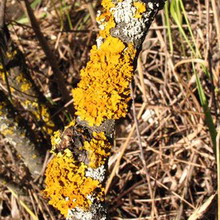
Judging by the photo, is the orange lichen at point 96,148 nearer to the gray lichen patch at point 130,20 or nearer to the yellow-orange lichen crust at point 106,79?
the yellow-orange lichen crust at point 106,79

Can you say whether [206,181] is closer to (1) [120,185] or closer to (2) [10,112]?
(1) [120,185]

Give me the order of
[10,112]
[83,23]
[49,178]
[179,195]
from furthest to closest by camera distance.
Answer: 1. [83,23]
2. [179,195]
3. [10,112]
4. [49,178]

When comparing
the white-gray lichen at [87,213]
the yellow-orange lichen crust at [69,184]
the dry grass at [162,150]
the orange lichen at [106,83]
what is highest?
the orange lichen at [106,83]

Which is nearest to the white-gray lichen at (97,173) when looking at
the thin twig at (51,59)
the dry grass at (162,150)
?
the dry grass at (162,150)

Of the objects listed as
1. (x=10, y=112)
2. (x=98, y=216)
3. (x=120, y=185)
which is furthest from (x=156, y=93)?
(x=98, y=216)

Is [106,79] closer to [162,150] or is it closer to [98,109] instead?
[98,109]

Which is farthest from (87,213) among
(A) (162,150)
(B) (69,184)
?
(A) (162,150)

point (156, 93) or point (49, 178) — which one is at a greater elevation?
point (49, 178)
